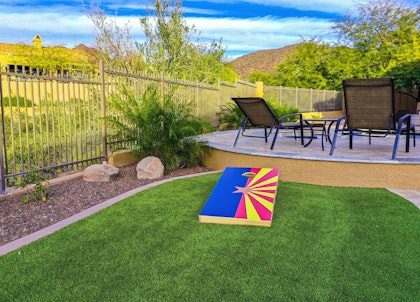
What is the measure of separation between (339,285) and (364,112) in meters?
3.40

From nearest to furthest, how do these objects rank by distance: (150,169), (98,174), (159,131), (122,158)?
(98,174), (150,169), (159,131), (122,158)

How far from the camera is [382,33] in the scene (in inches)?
966

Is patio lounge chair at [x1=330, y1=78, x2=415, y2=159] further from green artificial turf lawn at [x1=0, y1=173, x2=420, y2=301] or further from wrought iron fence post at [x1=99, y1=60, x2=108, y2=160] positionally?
wrought iron fence post at [x1=99, y1=60, x2=108, y2=160]

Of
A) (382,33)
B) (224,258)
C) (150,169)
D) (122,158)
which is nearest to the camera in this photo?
(224,258)

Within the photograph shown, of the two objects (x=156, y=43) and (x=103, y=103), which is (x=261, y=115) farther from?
(x=156, y=43)

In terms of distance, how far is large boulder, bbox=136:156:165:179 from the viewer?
525 cm

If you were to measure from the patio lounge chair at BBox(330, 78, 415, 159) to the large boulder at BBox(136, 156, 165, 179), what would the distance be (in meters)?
2.80

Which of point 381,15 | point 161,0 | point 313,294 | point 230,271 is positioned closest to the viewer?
point 313,294

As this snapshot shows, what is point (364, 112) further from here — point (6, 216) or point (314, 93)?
point (314, 93)

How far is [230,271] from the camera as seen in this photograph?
2330mm

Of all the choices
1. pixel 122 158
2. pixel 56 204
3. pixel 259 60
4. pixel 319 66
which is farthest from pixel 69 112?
pixel 259 60

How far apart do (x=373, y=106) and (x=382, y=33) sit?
2380 centimetres

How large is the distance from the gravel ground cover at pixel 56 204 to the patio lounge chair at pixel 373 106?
3.00 metres

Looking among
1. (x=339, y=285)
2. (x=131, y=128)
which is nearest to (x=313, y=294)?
(x=339, y=285)
